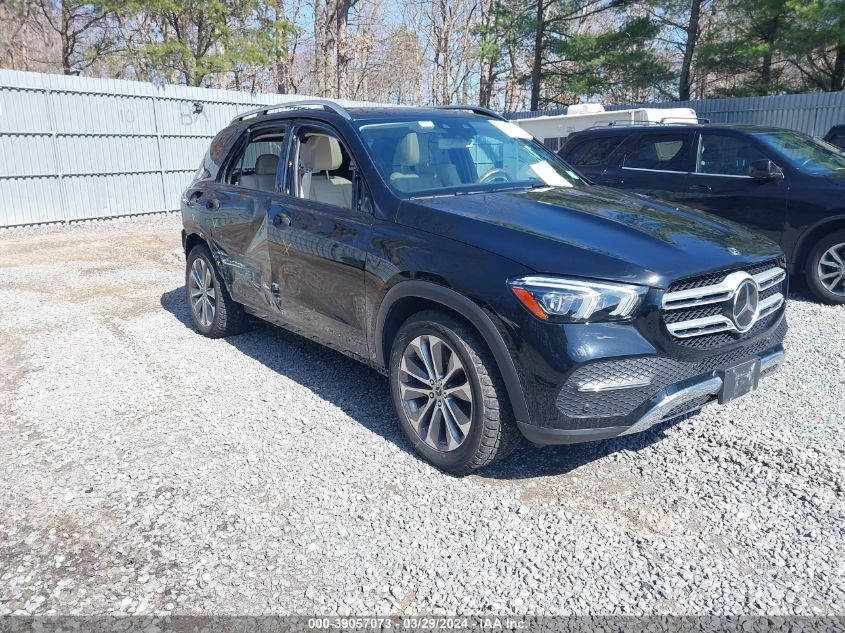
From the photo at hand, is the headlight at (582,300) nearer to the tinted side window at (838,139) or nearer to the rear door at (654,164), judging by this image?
the rear door at (654,164)

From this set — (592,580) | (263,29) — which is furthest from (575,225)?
(263,29)

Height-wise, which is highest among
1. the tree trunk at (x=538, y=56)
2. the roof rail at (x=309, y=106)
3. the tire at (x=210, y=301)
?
the tree trunk at (x=538, y=56)

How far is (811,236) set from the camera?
698 centimetres

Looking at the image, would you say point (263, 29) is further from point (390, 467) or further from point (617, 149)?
point (390, 467)

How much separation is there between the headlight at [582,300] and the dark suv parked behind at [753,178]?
16.2 feet

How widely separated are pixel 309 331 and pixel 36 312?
4169 millimetres

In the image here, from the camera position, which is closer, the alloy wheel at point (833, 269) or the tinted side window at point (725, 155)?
the alloy wheel at point (833, 269)

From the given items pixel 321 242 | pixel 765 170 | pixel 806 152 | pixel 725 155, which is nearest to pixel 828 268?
pixel 765 170

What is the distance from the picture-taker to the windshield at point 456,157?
4.10 meters

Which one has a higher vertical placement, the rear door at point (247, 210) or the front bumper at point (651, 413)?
the rear door at point (247, 210)

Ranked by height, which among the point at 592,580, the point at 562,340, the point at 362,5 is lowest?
the point at 592,580

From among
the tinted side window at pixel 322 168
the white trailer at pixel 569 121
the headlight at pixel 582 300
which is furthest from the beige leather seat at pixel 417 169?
the white trailer at pixel 569 121

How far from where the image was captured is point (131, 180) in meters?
15.2

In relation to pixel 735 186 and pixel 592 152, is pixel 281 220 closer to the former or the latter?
pixel 735 186
